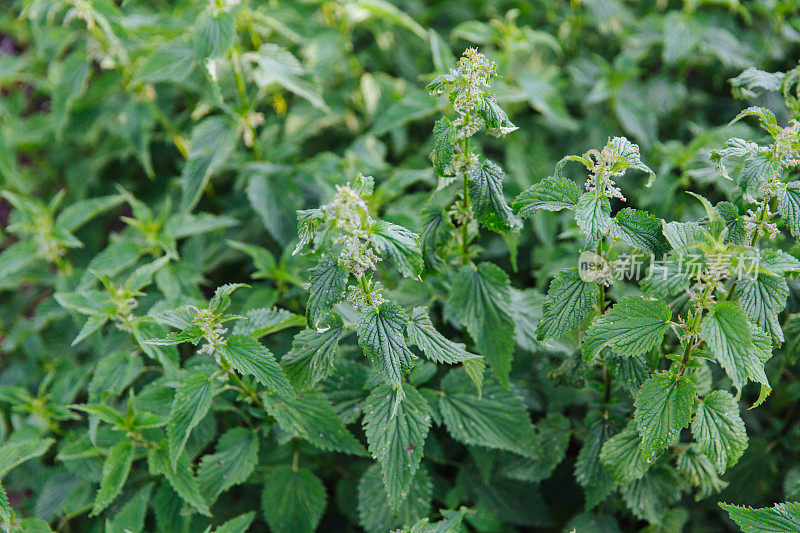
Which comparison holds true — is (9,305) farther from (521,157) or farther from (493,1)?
(493,1)

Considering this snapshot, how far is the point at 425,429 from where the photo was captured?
5.66ft

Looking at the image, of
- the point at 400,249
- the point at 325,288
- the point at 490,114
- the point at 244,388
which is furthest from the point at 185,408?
the point at 490,114

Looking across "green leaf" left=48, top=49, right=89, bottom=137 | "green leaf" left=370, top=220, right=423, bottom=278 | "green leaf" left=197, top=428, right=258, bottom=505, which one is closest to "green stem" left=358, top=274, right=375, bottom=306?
"green leaf" left=370, top=220, right=423, bottom=278

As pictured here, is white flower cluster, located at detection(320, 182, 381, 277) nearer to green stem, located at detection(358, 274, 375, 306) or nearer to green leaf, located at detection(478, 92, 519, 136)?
green stem, located at detection(358, 274, 375, 306)

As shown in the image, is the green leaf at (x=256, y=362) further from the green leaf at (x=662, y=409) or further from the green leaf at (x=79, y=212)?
the green leaf at (x=79, y=212)

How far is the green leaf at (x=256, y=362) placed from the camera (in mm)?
1638

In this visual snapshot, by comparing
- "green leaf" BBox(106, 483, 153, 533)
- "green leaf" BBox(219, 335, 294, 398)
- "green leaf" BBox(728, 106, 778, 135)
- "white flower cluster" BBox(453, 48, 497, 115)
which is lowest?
"green leaf" BBox(106, 483, 153, 533)

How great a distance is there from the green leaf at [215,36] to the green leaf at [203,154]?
437 millimetres

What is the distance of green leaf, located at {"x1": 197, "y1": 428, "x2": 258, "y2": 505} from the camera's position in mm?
1932

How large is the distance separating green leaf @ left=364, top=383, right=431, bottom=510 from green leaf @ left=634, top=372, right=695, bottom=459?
595mm

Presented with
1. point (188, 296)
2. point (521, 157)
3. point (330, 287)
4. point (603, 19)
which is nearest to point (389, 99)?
point (521, 157)

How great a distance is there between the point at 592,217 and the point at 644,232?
7.0 inches

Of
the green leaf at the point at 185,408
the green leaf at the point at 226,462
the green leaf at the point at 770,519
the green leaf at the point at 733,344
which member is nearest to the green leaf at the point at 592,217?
the green leaf at the point at 733,344

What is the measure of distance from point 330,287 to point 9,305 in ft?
8.03
